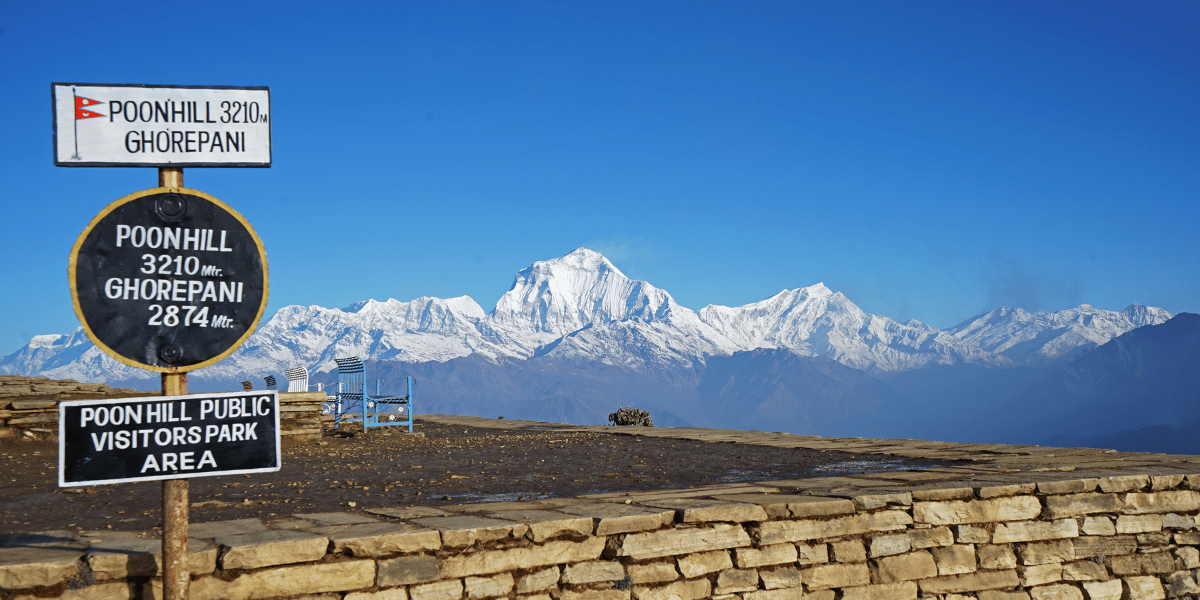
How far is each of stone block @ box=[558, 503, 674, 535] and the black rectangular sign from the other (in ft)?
5.49

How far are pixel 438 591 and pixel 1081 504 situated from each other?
435cm

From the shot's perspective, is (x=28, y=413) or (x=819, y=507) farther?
(x=28, y=413)

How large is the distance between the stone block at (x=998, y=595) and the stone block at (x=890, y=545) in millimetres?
590

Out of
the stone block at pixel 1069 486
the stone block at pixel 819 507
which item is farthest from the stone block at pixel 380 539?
the stone block at pixel 1069 486

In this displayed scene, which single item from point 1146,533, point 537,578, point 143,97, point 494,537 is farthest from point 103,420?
point 1146,533

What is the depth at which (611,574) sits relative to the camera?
411 cm

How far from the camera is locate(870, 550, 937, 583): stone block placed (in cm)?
474

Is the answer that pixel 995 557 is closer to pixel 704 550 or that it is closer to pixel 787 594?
pixel 787 594

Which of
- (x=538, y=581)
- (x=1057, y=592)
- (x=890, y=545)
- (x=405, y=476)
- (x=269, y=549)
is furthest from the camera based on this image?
(x=405, y=476)

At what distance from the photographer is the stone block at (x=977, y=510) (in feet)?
16.3

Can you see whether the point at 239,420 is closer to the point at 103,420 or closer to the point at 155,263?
the point at 103,420

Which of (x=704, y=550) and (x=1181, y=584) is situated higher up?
(x=704, y=550)

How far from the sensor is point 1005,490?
521 centimetres

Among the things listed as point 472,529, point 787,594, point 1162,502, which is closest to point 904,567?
point 787,594
